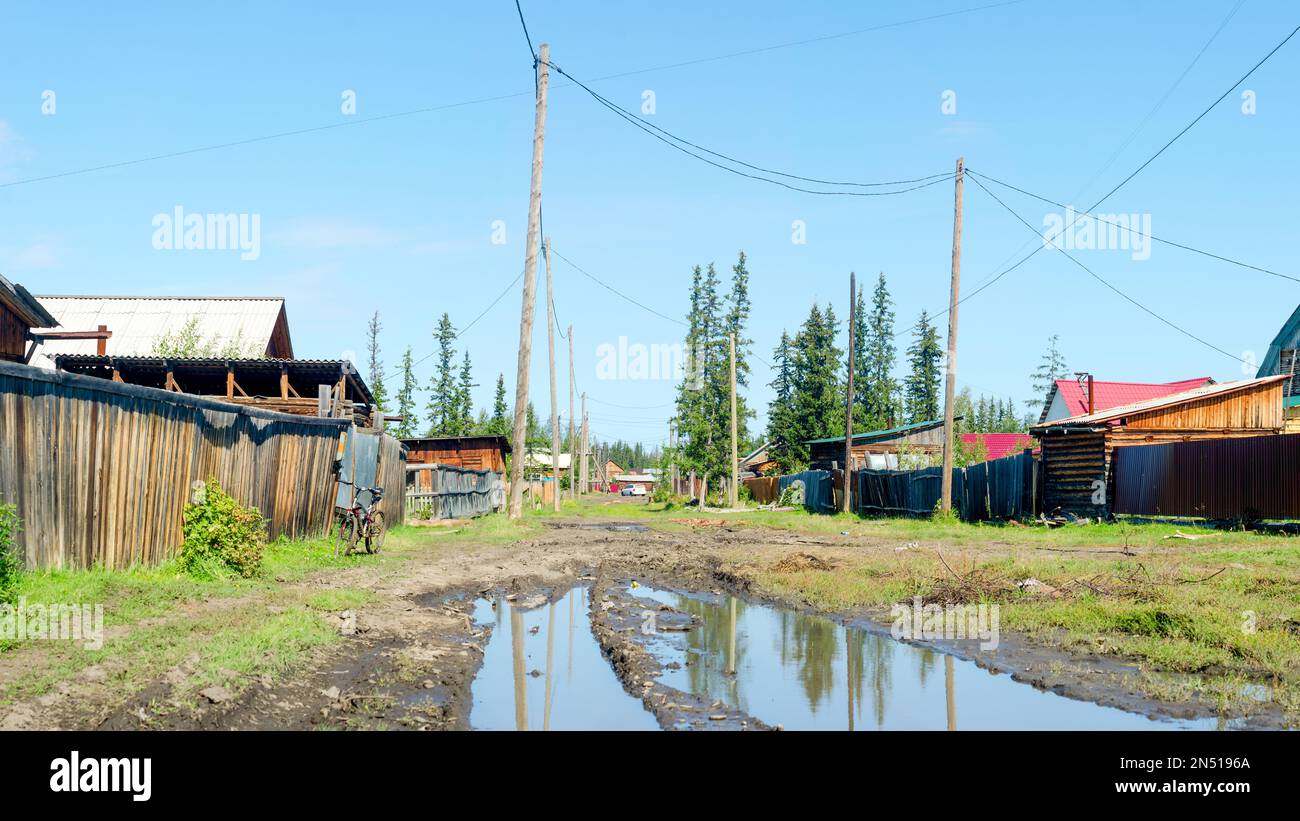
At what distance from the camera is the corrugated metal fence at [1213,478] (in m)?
22.0

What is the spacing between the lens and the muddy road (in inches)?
246

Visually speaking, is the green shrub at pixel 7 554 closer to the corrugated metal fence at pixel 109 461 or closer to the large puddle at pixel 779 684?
the corrugated metal fence at pixel 109 461

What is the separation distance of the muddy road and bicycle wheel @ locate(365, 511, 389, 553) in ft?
2.25

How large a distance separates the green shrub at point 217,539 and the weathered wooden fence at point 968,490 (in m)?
23.8

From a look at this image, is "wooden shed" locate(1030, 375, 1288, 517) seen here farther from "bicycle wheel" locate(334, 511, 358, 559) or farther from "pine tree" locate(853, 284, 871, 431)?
"pine tree" locate(853, 284, 871, 431)

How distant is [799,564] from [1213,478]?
43.6ft

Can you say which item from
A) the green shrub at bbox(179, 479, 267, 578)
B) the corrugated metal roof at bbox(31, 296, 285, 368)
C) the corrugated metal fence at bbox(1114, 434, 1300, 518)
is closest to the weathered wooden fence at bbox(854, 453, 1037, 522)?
the corrugated metal fence at bbox(1114, 434, 1300, 518)

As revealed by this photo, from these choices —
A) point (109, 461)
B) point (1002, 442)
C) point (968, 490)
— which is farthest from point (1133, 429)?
point (1002, 442)

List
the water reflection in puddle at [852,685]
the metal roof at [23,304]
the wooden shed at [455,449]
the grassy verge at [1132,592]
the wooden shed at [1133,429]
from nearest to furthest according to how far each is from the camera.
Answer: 1. the water reflection in puddle at [852,685]
2. the grassy verge at [1132,592]
3. the metal roof at [23,304]
4. the wooden shed at [1133,429]
5. the wooden shed at [455,449]

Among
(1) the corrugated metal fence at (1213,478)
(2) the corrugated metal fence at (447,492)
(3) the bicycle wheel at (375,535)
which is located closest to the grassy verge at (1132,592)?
(1) the corrugated metal fence at (1213,478)
